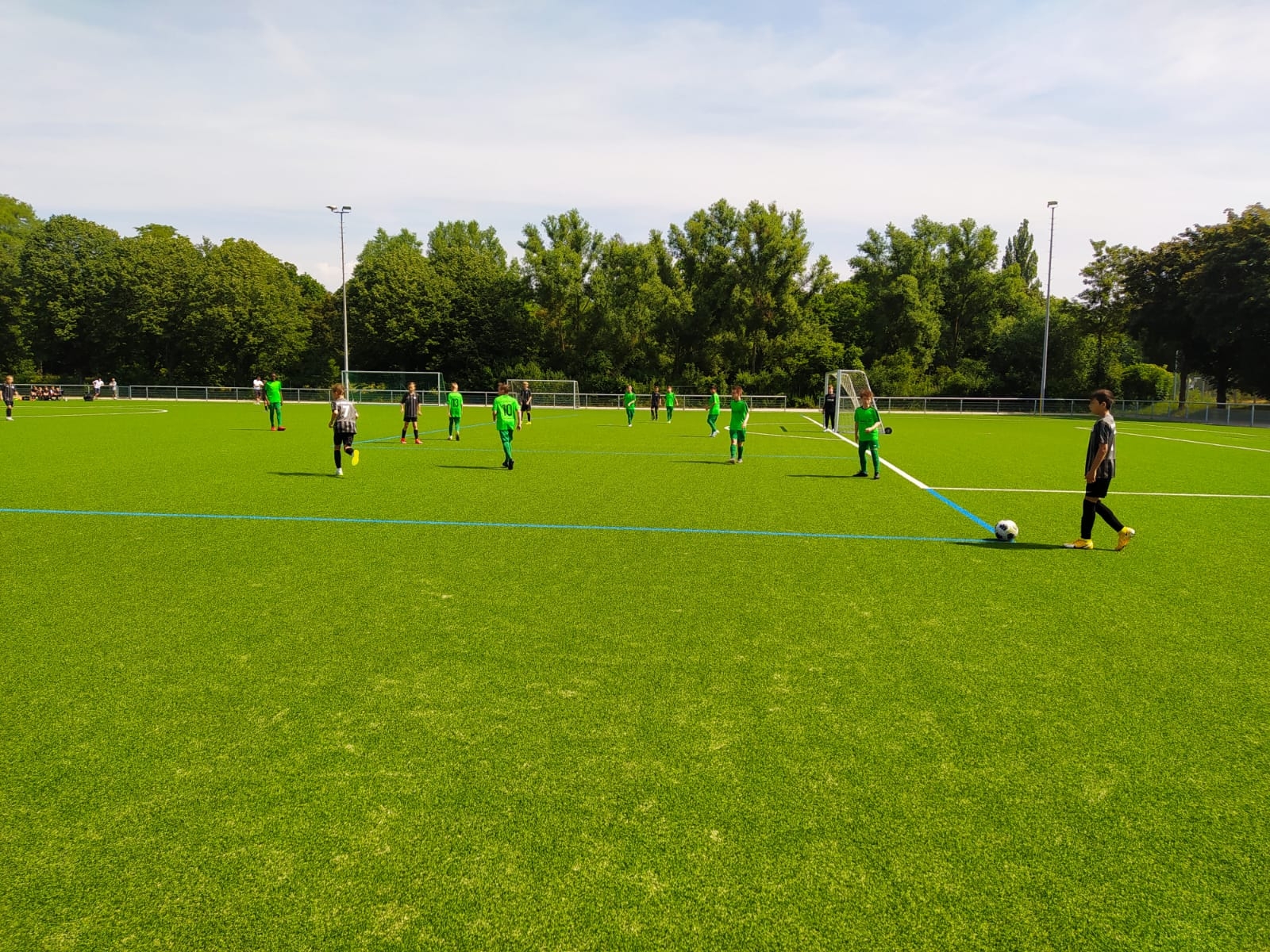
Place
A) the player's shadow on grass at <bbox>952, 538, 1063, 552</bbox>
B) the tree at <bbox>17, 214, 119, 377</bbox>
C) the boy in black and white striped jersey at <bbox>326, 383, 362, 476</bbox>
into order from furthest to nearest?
the tree at <bbox>17, 214, 119, 377</bbox> < the boy in black and white striped jersey at <bbox>326, 383, 362, 476</bbox> < the player's shadow on grass at <bbox>952, 538, 1063, 552</bbox>

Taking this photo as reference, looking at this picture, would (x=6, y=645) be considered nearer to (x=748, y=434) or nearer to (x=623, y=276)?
(x=748, y=434)

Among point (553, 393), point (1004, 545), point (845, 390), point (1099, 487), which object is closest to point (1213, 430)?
point (845, 390)

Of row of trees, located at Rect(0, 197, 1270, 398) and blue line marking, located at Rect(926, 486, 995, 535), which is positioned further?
row of trees, located at Rect(0, 197, 1270, 398)

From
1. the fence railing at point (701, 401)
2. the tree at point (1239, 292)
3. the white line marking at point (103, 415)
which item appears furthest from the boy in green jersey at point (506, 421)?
the tree at point (1239, 292)

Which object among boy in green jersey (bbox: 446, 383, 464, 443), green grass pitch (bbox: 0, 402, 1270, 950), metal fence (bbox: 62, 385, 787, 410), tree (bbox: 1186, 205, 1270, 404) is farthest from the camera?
metal fence (bbox: 62, 385, 787, 410)

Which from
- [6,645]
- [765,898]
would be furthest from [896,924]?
[6,645]

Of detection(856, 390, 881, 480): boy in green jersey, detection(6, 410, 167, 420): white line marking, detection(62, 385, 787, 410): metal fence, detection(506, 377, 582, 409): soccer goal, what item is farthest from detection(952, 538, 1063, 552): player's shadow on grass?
detection(506, 377, 582, 409): soccer goal

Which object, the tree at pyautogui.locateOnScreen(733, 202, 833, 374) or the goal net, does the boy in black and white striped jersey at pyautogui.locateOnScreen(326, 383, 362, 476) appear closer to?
the goal net

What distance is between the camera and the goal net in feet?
180

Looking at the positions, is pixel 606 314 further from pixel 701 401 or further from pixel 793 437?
pixel 793 437

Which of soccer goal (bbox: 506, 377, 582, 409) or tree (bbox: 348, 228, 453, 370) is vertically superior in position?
tree (bbox: 348, 228, 453, 370)

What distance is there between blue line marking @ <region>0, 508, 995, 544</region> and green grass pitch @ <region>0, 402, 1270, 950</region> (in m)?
0.21

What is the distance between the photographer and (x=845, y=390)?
36.9 meters

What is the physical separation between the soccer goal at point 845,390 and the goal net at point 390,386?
2732cm
